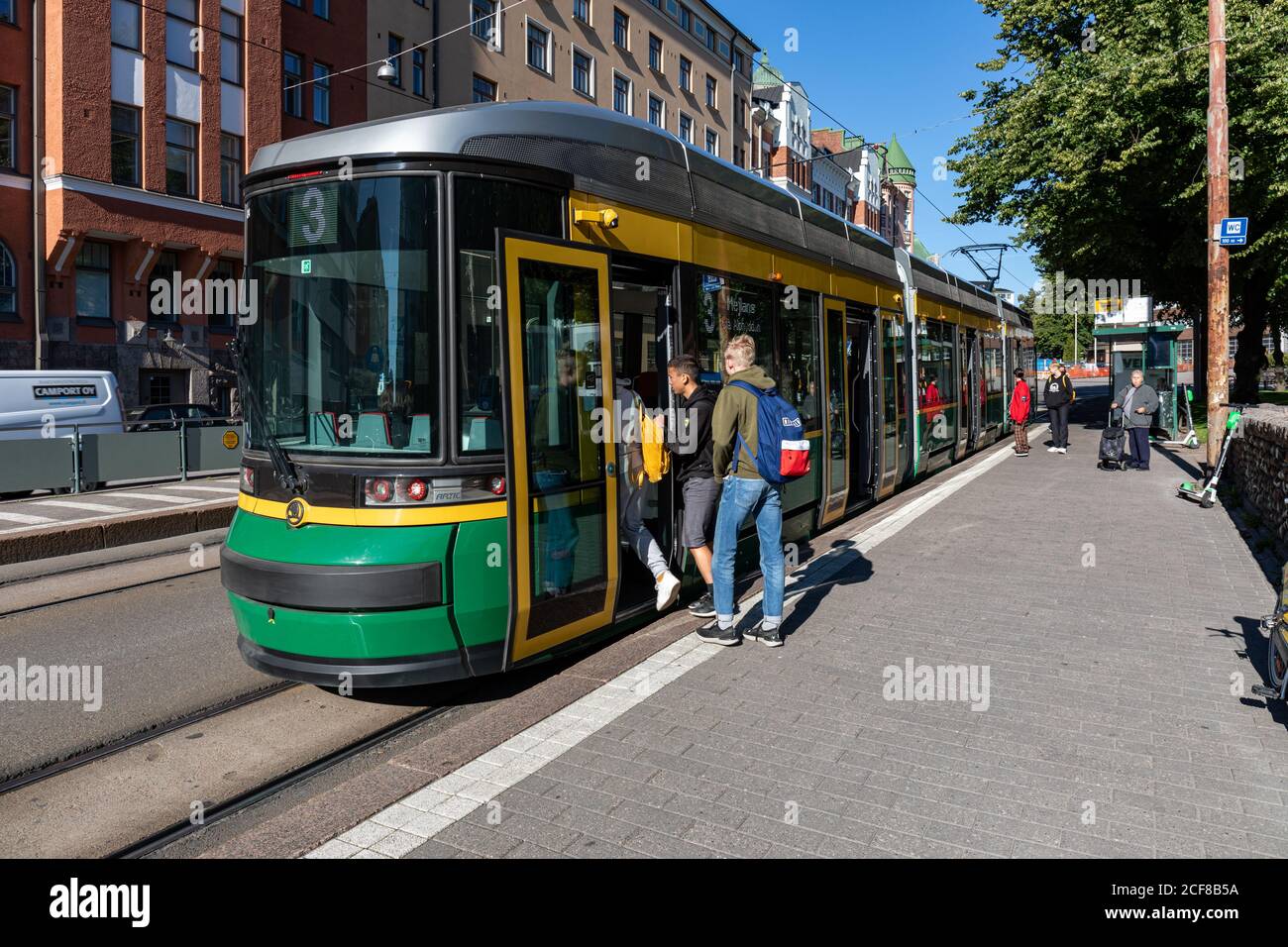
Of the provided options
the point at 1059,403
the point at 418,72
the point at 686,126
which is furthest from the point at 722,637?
the point at 686,126

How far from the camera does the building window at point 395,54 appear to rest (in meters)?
29.8

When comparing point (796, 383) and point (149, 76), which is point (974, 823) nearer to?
Answer: point (796, 383)

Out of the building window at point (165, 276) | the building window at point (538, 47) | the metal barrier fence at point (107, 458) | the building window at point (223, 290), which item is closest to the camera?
the metal barrier fence at point (107, 458)

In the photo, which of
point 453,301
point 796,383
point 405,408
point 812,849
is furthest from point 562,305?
point 796,383

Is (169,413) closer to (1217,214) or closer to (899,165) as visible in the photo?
(1217,214)

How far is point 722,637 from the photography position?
230 inches

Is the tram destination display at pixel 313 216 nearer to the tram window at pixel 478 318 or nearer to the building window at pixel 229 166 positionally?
the tram window at pixel 478 318

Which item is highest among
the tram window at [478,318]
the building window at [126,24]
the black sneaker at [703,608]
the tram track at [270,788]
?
the building window at [126,24]

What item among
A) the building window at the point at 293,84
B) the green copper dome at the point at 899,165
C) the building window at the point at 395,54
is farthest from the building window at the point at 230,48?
the green copper dome at the point at 899,165

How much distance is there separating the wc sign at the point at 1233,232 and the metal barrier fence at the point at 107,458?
15.0 meters

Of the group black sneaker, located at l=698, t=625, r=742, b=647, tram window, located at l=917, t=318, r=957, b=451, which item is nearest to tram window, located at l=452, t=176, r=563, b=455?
black sneaker, located at l=698, t=625, r=742, b=647

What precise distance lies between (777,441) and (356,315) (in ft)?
7.94

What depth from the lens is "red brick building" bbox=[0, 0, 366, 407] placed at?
72.0 feet
